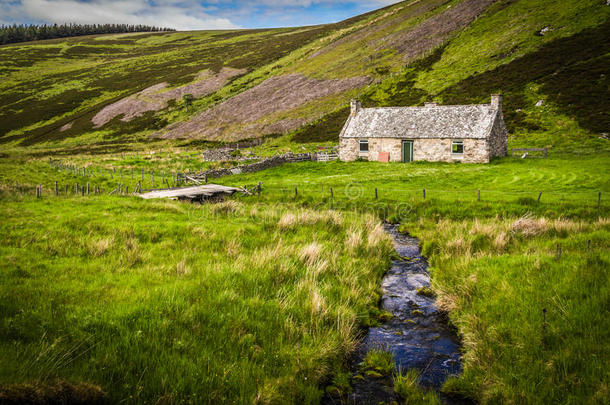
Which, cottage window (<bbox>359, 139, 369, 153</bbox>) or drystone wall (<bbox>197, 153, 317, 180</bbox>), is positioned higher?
cottage window (<bbox>359, 139, 369, 153</bbox>)

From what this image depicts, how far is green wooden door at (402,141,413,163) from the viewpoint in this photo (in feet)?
127

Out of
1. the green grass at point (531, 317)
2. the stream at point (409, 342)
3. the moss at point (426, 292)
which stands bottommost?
the stream at point (409, 342)

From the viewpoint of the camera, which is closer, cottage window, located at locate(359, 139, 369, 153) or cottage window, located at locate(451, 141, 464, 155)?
cottage window, located at locate(451, 141, 464, 155)

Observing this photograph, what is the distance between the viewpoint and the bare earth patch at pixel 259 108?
236 feet

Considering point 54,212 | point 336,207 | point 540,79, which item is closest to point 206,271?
point 54,212

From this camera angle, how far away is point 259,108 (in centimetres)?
8112

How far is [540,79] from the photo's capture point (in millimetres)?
52719

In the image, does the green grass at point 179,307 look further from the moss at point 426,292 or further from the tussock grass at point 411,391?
the moss at point 426,292

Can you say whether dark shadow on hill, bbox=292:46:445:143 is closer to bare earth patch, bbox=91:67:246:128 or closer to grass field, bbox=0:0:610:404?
grass field, bbox=0:0:610:404

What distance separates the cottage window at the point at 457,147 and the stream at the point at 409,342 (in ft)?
91.6

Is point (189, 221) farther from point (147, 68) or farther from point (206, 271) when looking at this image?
point (147, 68)

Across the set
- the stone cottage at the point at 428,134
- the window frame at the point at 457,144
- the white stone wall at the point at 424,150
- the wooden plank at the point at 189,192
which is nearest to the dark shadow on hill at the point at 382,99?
the stone cottage at the point at 428,134

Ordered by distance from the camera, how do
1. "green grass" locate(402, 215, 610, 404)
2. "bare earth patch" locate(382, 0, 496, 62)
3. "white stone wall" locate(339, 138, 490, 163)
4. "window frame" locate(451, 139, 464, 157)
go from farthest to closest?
"bare earth patch" locate(382, 0, 496, 62), "window frame" locate(451, 139, 464, 157), "white stone wall" locate(339, 138, 490, 163), "green grass" locate(402, 215, 610, 404)

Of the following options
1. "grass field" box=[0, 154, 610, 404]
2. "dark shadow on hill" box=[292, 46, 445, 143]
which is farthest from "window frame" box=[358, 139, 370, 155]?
"grass field" box=[0, 154, 610, 404]
